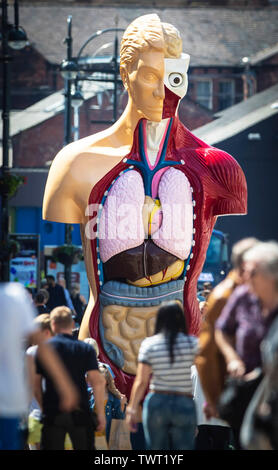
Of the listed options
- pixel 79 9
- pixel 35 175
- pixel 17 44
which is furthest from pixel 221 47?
→ pixel 17 44

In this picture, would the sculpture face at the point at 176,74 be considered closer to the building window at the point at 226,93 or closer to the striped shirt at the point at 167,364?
the striped shirt at the point at 167,364

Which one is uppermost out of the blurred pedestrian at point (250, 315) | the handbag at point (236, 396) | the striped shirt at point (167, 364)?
the blurred pedestrian at point (250, 315)

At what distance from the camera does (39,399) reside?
8.04 m

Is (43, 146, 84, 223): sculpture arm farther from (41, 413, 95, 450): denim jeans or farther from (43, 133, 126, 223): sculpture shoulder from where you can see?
(41, 413, 95, 450): denim jeans

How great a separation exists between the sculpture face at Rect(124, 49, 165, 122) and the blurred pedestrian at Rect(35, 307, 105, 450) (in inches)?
146

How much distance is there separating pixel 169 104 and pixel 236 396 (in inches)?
204

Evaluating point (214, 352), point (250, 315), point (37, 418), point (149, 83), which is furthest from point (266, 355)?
point (149, 83)

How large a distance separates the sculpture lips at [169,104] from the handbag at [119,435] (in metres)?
3.16

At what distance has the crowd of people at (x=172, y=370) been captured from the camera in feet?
21.6

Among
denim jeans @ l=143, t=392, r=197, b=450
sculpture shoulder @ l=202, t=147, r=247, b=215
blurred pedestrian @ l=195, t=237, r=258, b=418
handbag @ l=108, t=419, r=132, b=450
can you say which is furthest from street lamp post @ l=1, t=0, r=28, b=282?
blurred pedestrian @ l=195, t=237, r=258, b=418

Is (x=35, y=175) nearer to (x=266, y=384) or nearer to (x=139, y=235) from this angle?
(x=139, y=235)

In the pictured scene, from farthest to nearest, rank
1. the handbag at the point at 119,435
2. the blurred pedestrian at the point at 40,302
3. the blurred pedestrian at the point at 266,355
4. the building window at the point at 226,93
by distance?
1. the building window at the point at 226,93
2. the blurred pedestrian at the point at 40,302
3. the handbag at the point at 119,435
4. the blurred pedestrian at the point at 266,355

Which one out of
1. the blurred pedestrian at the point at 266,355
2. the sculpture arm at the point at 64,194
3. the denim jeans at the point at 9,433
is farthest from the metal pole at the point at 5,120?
the blurred pedestrian at the point at 266,355

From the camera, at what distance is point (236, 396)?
6.76 metres
